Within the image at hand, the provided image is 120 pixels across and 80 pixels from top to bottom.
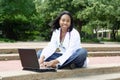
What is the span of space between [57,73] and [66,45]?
0.65 meters

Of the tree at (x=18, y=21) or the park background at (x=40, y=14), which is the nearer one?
the park background at (x=40, y=14)

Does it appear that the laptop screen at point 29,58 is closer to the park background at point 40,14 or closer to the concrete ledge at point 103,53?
the concrete ledge at point 103,53

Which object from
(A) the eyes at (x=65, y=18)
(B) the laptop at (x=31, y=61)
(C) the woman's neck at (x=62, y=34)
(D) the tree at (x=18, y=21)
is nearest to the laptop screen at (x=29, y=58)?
(B) the laptop at (x=31, y=61)

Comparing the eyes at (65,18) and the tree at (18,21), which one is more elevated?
the eyes at (65,18)

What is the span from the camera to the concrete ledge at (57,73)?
5702mm

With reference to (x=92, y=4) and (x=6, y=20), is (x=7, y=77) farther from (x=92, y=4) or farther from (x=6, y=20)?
(x=6, y=20)

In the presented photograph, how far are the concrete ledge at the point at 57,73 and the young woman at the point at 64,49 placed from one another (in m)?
0.16

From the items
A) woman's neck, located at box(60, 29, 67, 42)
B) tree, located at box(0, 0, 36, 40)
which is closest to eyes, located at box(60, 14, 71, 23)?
woman's neck, located at box(60, 29, 67, 42)

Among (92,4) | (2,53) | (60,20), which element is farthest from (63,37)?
(92,4)

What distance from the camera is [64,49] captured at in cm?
673

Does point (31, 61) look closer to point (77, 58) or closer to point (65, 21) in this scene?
point (77, 58)

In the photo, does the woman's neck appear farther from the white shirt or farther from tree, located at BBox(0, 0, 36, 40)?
tree, located at BBox(0, 0, 36, 40)

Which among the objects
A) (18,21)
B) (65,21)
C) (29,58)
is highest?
(65,21)

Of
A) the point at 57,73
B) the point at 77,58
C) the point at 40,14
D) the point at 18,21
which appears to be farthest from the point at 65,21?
the point at 40,14
